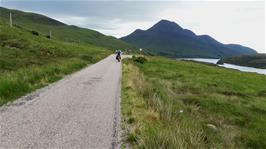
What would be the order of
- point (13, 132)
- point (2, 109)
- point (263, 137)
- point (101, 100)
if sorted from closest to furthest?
point (13, 132), point (2, 109), point (263, 137), point (101, 100)

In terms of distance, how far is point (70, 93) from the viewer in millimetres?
16438

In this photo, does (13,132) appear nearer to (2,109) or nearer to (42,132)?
(42,132)

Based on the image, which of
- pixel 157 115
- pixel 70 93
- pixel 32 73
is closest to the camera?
pixel 157 115

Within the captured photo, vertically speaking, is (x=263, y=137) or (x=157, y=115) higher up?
(x=157, y=115)

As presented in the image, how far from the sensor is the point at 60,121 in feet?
33.9

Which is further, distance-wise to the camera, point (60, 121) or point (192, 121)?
point (192, 121)

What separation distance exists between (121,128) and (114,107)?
3422mm

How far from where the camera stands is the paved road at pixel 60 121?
822 centimetres

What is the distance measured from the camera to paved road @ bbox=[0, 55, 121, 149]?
8.22m

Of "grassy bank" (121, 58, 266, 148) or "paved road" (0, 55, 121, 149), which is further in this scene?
"paved road" (0, 55, 121, 149)

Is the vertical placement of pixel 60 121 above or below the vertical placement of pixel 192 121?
above

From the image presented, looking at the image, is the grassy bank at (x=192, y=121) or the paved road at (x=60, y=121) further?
the paved road at (x=60, y=121)

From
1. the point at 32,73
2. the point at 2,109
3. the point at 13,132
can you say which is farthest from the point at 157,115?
the point at 32,73

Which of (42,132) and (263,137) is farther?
→ (263,137)
